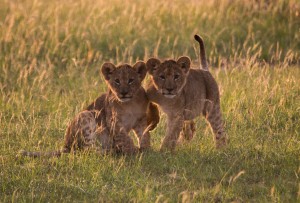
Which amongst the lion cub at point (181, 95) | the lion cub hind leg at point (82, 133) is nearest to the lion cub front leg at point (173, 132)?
the lion cub at point (181, 95)

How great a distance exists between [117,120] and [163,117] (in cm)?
168

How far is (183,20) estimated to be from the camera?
13.9 m

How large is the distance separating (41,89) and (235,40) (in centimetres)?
420

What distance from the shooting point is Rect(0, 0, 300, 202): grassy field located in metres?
6.82

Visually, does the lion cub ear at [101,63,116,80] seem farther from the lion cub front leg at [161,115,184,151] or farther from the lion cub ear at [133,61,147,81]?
the lion cub front leg at [161,115,184,151]

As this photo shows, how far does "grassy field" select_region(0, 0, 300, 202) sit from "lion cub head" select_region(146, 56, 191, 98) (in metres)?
0.65

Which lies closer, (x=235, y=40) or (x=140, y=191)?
(x=140, y=191)

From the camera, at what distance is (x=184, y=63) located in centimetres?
782

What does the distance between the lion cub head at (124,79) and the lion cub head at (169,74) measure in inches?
4.7

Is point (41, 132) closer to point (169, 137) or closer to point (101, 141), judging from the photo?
point (101, 141)

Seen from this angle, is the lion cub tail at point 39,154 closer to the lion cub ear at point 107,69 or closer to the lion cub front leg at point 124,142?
the lion cub front leg at point 124,142

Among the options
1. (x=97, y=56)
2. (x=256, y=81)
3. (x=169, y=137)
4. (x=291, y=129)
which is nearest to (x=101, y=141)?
(x=169, y=137)

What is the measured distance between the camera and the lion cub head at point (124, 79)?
25.2 feet

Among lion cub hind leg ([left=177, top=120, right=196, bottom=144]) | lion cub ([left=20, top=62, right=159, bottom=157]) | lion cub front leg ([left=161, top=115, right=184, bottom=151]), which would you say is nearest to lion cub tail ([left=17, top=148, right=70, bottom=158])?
lion cub ([left=20, top=62, right=159, bottom=157])
